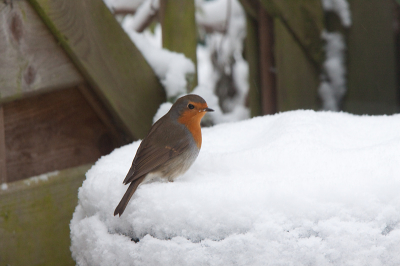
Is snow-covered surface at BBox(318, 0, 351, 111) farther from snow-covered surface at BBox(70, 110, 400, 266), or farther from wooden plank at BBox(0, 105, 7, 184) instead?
wooden plank at BBox(0, 105, 7, 184)

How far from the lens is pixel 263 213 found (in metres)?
1.04

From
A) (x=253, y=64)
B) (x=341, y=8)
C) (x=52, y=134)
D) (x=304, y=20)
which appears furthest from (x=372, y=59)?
(x=52, y=134)

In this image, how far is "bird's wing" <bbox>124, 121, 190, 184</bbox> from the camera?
141 centimetres

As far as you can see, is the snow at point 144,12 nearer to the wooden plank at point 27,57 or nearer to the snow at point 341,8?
the wooden plank at point 27,57

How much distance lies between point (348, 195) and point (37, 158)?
1.53m

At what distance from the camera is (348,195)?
1.04 metres

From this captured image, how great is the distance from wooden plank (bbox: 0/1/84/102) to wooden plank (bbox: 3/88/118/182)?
171 mm

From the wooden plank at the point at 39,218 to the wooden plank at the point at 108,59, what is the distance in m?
0.41

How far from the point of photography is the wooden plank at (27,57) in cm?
171

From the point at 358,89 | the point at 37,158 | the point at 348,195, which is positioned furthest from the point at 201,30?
the point at 348,195

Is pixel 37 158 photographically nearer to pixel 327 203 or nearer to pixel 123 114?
pixel 123 114

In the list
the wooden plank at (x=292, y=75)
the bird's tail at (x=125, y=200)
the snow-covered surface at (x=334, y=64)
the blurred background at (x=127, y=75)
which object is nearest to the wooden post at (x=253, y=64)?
the blurred background at (x=127, y=75)

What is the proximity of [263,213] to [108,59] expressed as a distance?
1.29m

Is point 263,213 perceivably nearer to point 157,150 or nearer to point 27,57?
point 157,150
